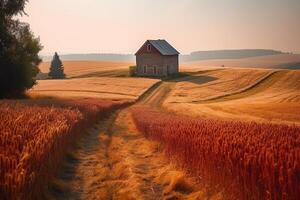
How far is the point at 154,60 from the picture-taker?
93625 millimetres

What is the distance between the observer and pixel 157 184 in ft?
33.6

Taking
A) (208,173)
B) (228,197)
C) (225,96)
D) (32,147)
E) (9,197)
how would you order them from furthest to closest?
(225,96)
(208,173)
(32,147)
(228,197)
(9,197)

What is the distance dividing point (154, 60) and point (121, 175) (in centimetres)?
8349

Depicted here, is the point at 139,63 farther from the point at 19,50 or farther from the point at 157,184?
the point at 157,184

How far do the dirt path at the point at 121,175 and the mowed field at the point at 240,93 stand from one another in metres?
24.2

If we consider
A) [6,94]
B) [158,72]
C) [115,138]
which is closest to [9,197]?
[115,138]

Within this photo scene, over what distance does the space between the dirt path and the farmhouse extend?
248ft

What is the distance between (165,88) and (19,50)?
33043mm

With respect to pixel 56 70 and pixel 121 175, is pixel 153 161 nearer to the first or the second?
pixel 121 175

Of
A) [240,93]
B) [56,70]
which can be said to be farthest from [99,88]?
[56,70]

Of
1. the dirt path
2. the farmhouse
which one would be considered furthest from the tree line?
the farmhouse

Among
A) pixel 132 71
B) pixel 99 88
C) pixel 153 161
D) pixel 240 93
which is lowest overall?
pixel 240 93

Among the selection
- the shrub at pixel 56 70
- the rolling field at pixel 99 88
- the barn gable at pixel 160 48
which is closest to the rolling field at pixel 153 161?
the rolling field at pixel 99 88

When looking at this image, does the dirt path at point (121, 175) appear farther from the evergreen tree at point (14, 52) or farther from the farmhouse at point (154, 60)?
the farmhouse at point (154, 60)
